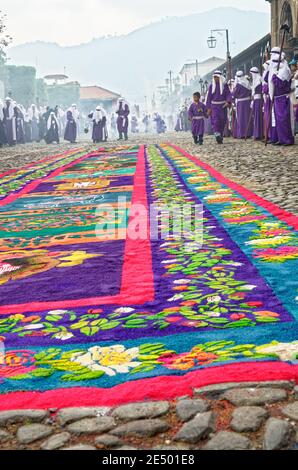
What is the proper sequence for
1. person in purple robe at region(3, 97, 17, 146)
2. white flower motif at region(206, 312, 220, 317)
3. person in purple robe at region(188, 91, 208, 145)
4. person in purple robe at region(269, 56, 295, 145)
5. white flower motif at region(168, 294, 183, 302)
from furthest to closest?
person in purple robe at region(3, 97, 17, 146) < person in purple robe at region(188, 91, 208, 145) < person in purple robe at region(269, 56, 295, 145) < white flower motif at region(168, 294, 183, 302) < white flower motif at region(206, 312, 220, 317)

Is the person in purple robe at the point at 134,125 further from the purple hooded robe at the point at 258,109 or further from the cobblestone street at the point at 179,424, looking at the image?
the cobblestone street at the point at 179,424

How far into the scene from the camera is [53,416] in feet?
6.58

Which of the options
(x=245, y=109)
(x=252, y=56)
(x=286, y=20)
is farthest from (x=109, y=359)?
(x=252, y=56)

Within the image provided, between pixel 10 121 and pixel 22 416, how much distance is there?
2769 centimetres

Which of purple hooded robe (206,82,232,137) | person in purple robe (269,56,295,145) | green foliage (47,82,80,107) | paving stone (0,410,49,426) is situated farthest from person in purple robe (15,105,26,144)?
green foliage (47,82,80,107)

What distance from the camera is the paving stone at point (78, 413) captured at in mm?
1977

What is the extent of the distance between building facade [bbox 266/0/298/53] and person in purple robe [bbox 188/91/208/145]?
3171 millimetres

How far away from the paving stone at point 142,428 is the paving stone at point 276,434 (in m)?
0.32

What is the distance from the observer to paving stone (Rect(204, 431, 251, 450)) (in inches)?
68.6

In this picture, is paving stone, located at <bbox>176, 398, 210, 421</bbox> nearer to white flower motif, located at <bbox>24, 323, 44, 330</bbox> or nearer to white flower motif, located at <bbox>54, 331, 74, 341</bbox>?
white flower motif, located at <bbox>54, 331, 74, 341</bbox>

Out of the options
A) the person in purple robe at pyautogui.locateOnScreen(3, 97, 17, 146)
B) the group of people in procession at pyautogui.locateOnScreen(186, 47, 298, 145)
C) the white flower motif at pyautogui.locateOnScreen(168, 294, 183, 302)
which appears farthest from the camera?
the person in purple robe at pyautogui.locateOnScreen(3, 97, 17, 146)

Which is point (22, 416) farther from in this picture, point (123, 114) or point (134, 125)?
point (134, 125)

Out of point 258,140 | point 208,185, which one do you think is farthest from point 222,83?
point 208,185
